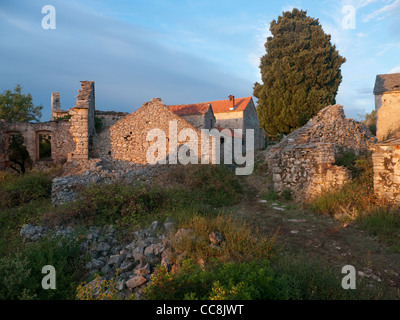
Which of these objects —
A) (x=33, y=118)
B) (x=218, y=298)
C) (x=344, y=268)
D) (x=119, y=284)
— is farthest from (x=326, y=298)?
(x=33, y=118)

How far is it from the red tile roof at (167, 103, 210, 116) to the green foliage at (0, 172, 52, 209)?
16.8m

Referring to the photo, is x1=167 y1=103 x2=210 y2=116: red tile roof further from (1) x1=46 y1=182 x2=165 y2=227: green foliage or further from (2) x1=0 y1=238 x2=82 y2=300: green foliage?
(2) x1=0 y1=238 x2=82 y2=300: green foliage

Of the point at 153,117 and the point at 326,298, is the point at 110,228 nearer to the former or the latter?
the point at 326,298

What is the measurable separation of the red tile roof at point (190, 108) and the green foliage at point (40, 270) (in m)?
20.4

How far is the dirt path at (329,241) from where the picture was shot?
3.97m

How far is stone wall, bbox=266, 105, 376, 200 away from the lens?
8132 millimetres

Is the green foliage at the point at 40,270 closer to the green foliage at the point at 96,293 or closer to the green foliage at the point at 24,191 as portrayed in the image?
the green foliage at the point at 96,293

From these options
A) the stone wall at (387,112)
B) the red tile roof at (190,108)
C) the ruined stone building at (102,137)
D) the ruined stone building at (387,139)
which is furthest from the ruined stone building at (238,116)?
the ruined stone building at (102,137)

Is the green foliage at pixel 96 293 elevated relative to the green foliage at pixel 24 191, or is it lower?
lower

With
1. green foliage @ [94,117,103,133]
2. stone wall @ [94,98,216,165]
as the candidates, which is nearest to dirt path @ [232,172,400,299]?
stone wall @ [94,98,216,165]

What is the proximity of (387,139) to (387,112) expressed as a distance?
950 centimetres

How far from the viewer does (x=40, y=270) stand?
163 inches
